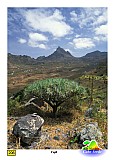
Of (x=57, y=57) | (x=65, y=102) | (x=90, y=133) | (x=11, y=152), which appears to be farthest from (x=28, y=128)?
(x=57, y=57)

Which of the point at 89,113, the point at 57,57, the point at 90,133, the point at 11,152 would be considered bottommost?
the point at 11,152

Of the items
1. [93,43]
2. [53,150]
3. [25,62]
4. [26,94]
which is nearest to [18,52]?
[25,62]

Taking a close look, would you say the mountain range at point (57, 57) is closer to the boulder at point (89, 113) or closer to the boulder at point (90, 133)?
the boulder at point (89, 113)

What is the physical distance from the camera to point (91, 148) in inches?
133

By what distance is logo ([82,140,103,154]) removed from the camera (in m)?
3.37

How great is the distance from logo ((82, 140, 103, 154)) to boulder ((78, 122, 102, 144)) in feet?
0.09

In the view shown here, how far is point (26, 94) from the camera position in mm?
3496

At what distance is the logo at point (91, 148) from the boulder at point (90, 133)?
28 millimetres

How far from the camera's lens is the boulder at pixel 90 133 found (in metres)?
3.40

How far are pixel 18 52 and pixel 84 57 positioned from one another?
1.68 feet

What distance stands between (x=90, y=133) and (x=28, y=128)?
1.56 ft

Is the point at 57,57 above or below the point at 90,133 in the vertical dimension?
above
